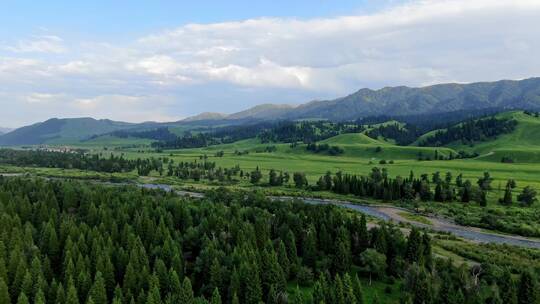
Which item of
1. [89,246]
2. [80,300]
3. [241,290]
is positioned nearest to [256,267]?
[241,290]

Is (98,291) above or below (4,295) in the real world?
below

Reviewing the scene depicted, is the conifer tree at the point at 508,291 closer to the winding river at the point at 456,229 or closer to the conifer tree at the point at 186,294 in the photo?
the conifer tree at the point at 186,294

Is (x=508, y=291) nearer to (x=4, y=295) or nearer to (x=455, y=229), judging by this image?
(x=455, y=229)

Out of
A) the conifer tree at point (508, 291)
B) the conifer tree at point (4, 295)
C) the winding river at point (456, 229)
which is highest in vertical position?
the conifer tree at point (4, 295)

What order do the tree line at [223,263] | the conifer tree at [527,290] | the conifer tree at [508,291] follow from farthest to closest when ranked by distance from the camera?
the tree line at [223,263] → the conifer tree at [527,290] → the conifer tree at [508,291]

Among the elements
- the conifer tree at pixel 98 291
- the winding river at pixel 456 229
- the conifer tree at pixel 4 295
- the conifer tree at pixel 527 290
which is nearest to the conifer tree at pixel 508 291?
the conifer tree at pixel 527 290

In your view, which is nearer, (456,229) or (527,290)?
(527,290)

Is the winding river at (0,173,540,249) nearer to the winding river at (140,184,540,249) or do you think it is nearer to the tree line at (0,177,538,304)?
the winding river at (140,184,540,249)

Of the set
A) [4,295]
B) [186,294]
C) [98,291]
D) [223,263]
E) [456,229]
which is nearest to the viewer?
[4,295]

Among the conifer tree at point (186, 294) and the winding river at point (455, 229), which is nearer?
the conifer tree at point (186, 294)

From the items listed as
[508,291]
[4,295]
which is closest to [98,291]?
[4,295]

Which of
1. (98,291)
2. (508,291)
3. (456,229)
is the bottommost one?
(456,229)
